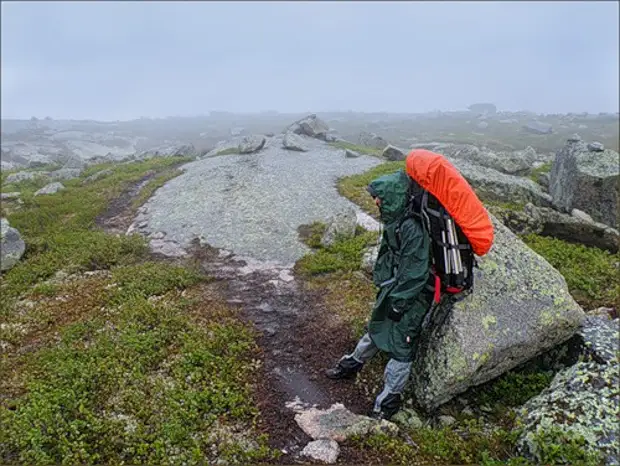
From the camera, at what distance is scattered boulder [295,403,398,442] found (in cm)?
801

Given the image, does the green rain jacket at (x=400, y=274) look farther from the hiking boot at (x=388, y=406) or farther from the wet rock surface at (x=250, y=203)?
the wet rock surface at (x=250, y=203)

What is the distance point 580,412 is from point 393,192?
4880 millimetres

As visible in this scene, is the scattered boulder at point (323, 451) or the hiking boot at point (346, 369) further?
the hiking boot at point (346, 369)

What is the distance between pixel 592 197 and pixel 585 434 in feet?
59.7

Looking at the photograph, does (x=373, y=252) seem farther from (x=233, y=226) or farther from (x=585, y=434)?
(x=585, y=434)

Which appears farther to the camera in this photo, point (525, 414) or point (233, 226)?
point (233, 226)

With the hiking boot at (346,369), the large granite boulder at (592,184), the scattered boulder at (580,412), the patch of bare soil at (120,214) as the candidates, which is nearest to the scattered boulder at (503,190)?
the large granite boulder at (592,184)

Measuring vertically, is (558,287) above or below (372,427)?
above

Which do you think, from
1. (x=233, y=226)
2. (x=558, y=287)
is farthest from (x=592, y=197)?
(x=233, y=226)

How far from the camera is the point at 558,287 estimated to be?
9.61 meters

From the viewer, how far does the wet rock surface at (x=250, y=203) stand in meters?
19.2

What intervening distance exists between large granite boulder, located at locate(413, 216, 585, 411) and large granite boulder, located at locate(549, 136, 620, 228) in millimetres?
14510

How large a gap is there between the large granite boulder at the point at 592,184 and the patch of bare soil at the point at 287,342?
1595cm

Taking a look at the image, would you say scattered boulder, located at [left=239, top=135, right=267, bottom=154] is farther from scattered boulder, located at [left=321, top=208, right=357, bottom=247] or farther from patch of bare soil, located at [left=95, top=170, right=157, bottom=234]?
scattered boulder, located at [left=321, top=208, right=357, bottom=247]
